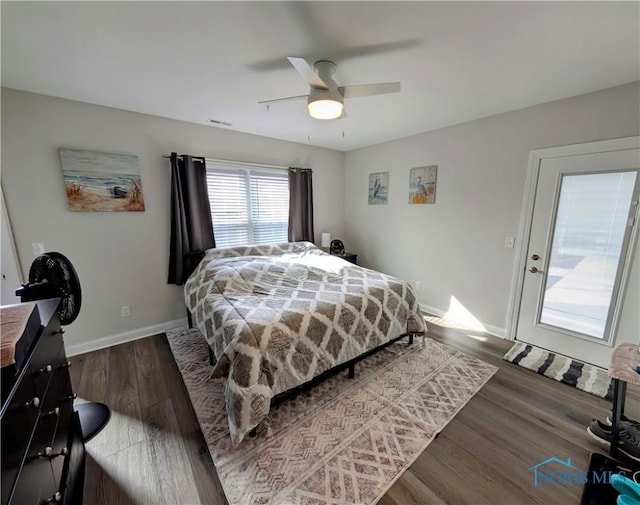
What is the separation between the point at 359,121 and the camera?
311 cm

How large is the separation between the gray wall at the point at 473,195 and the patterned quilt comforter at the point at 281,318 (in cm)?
108

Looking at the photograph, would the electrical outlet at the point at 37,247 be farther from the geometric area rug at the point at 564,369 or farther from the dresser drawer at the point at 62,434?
the geometric area rug at the point at 564,369

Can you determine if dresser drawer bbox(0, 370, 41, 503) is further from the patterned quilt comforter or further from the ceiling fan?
the ceiling fan

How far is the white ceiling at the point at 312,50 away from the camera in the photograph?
1.40 m

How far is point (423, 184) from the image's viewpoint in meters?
3.61

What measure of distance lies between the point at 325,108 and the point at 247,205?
2168mm

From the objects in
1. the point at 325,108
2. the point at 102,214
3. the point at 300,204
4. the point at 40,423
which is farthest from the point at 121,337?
the point at 325,108

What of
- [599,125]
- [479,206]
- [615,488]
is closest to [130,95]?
[479,206]

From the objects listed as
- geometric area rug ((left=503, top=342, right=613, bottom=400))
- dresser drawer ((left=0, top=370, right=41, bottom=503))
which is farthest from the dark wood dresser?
geometric area rug ((left=503, top=342, right=613, bottom=400))

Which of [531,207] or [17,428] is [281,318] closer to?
[17,428]

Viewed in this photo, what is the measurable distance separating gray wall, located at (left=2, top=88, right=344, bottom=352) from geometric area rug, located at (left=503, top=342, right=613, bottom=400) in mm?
3827

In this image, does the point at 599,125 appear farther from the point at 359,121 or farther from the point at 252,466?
the point at 252,466

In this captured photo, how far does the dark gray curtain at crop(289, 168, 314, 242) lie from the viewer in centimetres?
403

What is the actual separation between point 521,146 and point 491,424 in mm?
2601
